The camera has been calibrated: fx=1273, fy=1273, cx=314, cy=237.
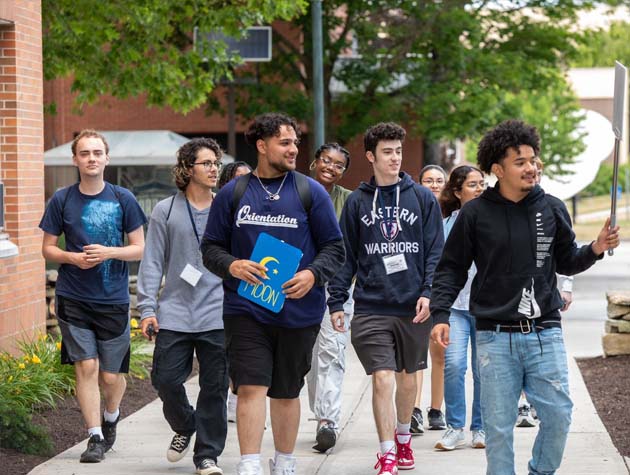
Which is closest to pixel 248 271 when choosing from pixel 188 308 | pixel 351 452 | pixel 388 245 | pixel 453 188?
pixel 188 308

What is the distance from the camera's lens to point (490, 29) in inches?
1078

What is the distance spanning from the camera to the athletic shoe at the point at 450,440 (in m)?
8.09

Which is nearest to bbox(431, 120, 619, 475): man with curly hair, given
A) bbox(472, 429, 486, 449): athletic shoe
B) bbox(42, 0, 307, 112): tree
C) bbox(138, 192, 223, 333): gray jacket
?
bbox(138, 192, 223, 333): gray jacket

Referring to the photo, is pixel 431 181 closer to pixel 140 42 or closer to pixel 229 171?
pixel 229 171

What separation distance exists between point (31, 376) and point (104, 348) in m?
1.84

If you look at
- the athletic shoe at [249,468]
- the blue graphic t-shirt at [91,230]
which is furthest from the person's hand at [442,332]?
the blue graphic t-shirt at [91,230]

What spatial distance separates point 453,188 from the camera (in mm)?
8711

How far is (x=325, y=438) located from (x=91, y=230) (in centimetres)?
198

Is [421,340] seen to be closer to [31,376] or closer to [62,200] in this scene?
[62,200]

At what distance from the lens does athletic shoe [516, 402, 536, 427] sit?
895 cm

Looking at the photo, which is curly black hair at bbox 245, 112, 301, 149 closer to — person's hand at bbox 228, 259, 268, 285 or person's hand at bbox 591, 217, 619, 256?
person's hand at bbox 228, 259, 268, 285

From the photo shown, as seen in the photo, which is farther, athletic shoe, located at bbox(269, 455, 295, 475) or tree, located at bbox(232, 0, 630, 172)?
tree, located at bbox(232, 0, 630, 172)

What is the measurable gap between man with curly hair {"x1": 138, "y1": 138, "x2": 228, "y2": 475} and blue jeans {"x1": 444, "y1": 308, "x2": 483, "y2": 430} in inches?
63.9

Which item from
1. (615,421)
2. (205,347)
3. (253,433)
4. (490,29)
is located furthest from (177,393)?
(490,29)
